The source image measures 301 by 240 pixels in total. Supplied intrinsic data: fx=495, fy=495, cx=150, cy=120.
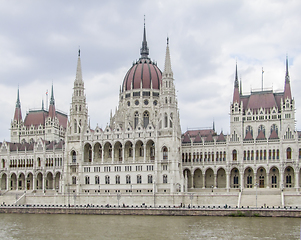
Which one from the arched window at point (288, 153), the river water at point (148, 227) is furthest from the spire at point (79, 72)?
the arched window at point (288, 153)

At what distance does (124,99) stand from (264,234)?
242 feet

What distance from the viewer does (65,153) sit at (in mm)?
117625

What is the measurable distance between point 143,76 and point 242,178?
3967 centimetres

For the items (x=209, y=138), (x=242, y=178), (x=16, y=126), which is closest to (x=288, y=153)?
(x=242, y=178)

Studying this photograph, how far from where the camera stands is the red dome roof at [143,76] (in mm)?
131375

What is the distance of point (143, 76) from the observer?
131750mm

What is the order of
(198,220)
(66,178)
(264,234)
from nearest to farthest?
1. (264,234)
2. (198,220)
3. (66,178)

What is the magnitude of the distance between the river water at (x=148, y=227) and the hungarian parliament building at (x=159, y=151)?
22539 millimetres

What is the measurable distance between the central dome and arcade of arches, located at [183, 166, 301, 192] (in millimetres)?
27134

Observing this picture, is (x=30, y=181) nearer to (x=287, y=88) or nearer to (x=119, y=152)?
(x=119, y=152)

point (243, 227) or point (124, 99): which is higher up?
point (124, 99)

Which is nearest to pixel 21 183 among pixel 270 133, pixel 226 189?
pixel 226 189

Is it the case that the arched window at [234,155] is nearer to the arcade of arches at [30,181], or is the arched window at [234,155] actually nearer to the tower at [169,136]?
the tower at [169,136]

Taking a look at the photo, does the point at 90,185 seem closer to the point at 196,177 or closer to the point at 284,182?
the point at 196,177
